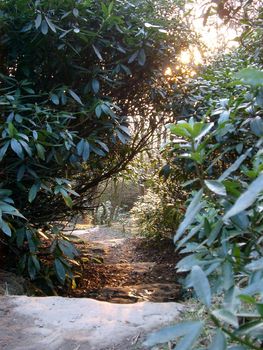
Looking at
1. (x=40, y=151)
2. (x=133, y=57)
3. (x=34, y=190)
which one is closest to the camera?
(x=40, y=151)

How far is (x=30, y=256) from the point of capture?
3.50 meters

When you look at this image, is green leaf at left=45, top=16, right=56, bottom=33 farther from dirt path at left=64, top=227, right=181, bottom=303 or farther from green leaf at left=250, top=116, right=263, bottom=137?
dirt path at left=64, top=227, right=181, bottom=303

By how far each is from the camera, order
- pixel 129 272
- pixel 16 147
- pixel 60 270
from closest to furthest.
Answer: pixel 16 147, pixel 60 270, pixel 129 272

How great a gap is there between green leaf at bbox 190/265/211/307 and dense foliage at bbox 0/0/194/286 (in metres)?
2.17

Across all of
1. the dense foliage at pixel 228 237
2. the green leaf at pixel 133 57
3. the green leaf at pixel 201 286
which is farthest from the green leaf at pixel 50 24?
the green leaf at pixel 201 286

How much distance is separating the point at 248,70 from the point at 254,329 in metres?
0.46

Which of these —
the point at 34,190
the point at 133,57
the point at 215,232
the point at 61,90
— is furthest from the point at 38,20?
the point at 215,232

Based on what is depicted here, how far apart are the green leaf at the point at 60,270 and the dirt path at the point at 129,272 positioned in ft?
1.32

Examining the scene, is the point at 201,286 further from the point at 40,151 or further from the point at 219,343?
the point at 40,151

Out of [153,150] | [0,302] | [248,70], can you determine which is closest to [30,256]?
[0,302]

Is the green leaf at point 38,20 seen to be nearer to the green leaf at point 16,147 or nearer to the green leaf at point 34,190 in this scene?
the green leaf at point 16,147

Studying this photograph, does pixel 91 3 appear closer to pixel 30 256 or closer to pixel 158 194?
pixel 30 256

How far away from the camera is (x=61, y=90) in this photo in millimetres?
3430

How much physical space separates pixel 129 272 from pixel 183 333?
14.0 feet
